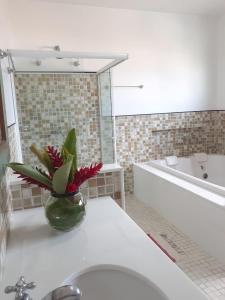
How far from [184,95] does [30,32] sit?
2162 mm

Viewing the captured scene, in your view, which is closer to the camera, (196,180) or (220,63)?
(196,180)

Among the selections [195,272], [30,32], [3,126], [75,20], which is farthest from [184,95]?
[3,126]

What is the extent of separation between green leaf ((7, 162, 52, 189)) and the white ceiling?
8.69 ft

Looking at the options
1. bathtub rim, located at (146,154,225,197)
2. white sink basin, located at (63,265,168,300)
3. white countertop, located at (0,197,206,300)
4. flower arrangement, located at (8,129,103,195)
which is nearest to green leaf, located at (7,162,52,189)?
flower arrangement, located at (8,129,103,195)

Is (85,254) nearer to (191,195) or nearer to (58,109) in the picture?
(191,195)

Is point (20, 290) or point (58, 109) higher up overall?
point (58, 109)

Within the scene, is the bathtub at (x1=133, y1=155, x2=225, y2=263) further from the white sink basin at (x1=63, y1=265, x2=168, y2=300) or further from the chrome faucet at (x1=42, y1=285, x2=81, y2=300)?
the chrome faucet at (x1=42, y1=285, x2=81, y2=300)

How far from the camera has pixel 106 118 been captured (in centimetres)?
308

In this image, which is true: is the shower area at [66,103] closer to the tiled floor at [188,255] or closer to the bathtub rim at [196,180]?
the bathtub rim at [196,180]

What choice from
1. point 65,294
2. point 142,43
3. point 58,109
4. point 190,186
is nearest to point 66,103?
point 58,109

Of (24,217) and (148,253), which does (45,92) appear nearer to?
(24,217)

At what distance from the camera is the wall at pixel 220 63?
3439 millimetres

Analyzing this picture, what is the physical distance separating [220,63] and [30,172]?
3477 millimetres

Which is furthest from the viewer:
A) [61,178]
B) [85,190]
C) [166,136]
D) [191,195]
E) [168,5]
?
[166,136]
